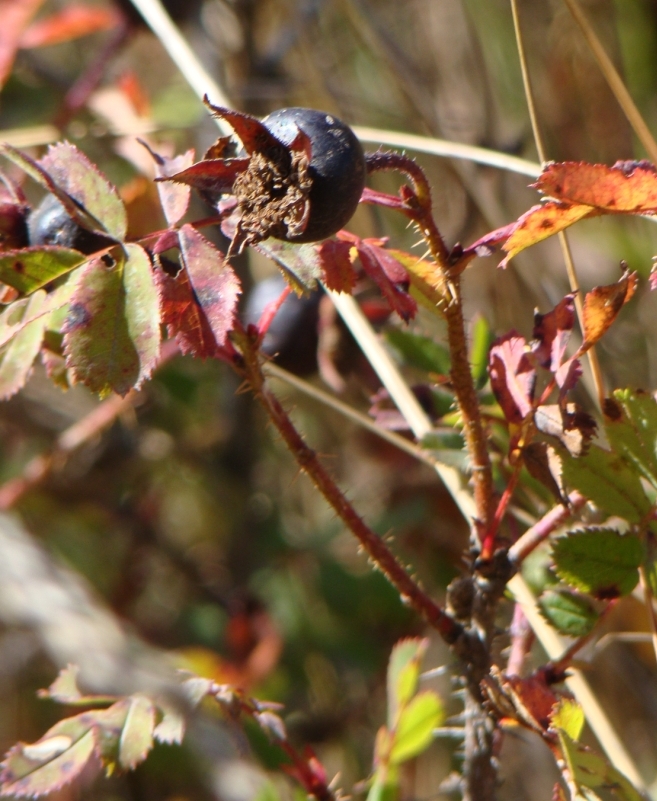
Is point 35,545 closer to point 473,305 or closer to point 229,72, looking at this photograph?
point 473,305

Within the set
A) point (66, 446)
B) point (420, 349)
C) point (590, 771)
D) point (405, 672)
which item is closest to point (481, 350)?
point (420, 349)

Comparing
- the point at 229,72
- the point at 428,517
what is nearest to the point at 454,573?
the point at 428,517

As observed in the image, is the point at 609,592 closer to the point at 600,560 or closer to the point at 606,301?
the point at 600,560

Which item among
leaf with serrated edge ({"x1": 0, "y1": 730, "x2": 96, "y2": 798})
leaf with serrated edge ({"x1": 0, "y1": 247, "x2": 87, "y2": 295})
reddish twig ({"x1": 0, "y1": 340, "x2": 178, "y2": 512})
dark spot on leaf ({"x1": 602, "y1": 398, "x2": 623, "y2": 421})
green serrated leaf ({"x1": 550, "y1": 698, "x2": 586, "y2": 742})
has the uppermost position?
leaf with serrated edge ({"x1": 0, "y1": 247, "x2": 87, "y2": 295})

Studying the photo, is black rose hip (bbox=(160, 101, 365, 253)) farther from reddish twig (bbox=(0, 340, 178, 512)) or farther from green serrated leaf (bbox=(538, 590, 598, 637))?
reddish twig (bbox=(0, 340, 178, 512))

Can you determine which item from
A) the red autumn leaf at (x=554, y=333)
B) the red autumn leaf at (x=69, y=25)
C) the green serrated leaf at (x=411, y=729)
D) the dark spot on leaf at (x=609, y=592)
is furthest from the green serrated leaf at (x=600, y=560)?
the red autumn leaf at (x=69, y=25)

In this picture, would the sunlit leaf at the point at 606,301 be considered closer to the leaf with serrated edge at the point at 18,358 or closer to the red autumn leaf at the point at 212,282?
the red autumn leaf at the point at 212,282

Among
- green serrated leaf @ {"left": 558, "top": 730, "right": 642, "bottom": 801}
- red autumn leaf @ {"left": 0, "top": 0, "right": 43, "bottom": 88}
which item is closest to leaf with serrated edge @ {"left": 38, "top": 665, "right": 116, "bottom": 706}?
Result: green serrated leaf @ {"left": 558, "top": 730, "right": 642, "bottom": 801}
